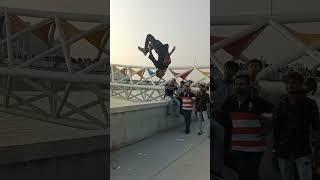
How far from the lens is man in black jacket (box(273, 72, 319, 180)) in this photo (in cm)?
137

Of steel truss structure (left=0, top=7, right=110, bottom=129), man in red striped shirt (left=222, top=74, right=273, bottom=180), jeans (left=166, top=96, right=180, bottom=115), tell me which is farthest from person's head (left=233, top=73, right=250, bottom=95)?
steel truss structure (left=0, top=7, right=110, bottom=129)

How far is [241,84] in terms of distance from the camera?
1453 mm

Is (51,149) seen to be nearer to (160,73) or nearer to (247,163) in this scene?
(160,73)

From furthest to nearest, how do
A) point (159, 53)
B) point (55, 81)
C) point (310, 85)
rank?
1. point (55, 81)
2. point (159, 53)
3. point (310, 85)

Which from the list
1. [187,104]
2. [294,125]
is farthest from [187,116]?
[294,125]

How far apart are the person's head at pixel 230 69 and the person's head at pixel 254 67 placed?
0.05 meters

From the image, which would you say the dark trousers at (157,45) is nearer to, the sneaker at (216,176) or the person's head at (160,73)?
the person's head at (160,73)

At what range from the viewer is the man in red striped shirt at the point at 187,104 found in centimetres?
145

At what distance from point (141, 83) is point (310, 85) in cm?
63

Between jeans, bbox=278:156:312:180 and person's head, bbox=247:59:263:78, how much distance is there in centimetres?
34

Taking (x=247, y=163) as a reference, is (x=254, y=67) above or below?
above

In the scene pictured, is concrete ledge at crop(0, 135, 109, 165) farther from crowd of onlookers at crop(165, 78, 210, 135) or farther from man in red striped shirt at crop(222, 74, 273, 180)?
man in red striped shirt at crop(222, 74, 273, 180)

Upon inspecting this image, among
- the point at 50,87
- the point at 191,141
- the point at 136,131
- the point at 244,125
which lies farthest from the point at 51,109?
the point at 244,125

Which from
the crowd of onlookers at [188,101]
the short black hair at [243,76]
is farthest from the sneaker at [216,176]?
the short black hair at [243,76]
